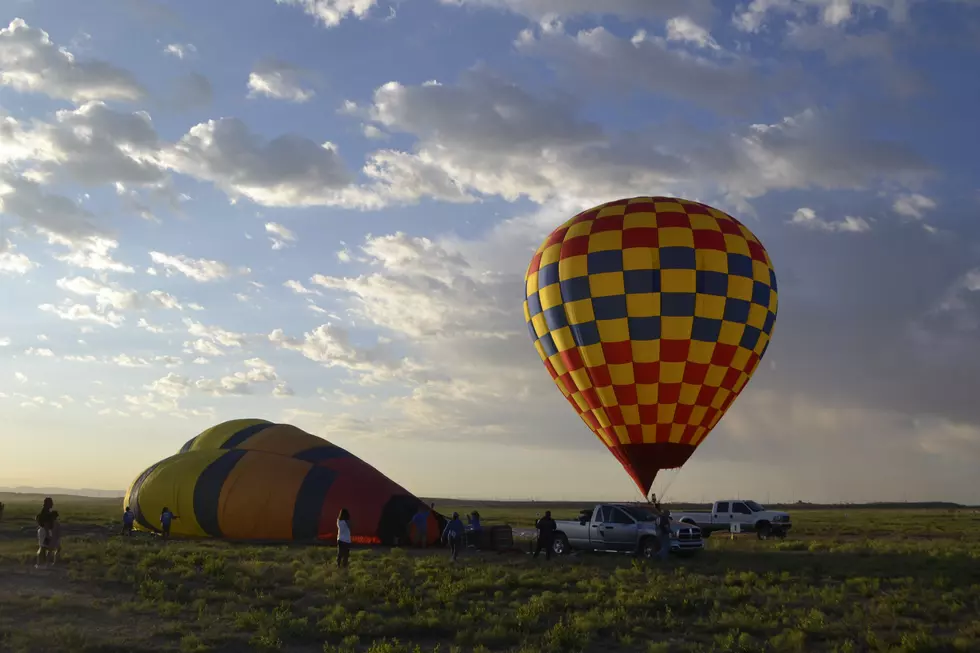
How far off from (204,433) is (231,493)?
532cm

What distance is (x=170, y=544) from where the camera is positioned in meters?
27.2

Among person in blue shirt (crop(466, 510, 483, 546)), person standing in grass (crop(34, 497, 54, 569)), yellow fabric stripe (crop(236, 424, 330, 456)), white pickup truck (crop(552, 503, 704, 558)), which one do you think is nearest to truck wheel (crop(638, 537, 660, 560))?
white pickup truck (crop(552, 503, 704, 558))

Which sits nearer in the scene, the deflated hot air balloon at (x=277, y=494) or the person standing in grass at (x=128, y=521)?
the deflated hot air balloon at (x=277, y=494)

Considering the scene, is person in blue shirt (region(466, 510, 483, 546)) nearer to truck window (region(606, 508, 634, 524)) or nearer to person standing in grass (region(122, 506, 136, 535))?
truck window (region(606, 508, 634, 524))

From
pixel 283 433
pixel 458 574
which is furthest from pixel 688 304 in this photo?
pixel 283 433

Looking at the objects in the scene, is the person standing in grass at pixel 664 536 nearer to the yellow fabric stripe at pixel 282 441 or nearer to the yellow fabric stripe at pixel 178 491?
the yellow fabric stripe at pixel 282 441

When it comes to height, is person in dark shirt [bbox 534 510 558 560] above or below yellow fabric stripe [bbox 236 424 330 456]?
below

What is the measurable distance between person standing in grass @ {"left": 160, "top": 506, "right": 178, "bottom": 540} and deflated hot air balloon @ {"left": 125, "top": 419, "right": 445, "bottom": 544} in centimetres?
22

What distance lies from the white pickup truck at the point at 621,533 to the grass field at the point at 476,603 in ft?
2.37

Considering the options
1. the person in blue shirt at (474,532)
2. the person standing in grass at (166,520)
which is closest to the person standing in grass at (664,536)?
the person in blue shirt at (474,532)

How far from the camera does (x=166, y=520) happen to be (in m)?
29.0

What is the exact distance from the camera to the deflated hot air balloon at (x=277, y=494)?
1073 inches

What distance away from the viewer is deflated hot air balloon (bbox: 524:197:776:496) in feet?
92.6

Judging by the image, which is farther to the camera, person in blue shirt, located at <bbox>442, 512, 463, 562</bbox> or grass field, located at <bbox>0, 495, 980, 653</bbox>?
person in blue shirt, located at <bbox>442, 512, 463, 562</bbox>
